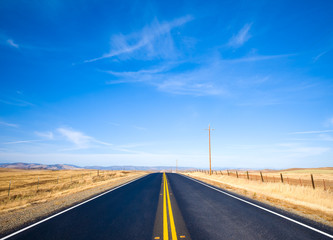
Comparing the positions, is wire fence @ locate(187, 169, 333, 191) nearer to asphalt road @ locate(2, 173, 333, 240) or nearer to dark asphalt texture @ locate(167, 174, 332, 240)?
dark asphalt texture @ locate(167, 174, 332, 240)

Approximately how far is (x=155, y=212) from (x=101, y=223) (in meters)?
2.35

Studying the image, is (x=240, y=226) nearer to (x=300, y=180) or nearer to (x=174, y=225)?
(x=174, y=225)

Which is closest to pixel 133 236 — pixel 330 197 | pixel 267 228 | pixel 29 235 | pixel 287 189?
pixel 29 235

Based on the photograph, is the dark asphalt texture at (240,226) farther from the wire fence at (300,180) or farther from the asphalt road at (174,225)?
the wire fence at (300,180)

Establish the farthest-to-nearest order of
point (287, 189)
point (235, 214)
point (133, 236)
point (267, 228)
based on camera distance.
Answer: point (287, 189), point (235, 214), point (267, 228), point (133, 236)

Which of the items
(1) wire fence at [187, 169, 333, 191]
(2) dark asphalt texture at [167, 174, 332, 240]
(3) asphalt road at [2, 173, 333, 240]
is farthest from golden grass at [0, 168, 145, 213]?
(1) wire fence at [187, 169, 333, 191]

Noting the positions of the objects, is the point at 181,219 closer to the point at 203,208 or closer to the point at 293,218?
the point at 203,208

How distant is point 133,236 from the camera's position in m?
→ 5.12

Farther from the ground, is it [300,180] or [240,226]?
[300,180]

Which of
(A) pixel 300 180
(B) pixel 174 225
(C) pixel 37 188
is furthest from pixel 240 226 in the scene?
(A) pixel 300 180

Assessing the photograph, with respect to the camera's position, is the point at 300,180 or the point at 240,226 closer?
the point at 240,226

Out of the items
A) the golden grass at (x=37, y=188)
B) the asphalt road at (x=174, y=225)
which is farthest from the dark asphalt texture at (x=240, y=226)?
the golden grass at (x=37, y=188)

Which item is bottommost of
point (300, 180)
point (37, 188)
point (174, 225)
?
point (37, 188)

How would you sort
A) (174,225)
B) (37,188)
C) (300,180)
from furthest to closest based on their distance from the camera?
1. (300,180)
2. (37,188)
3. (174,225)
